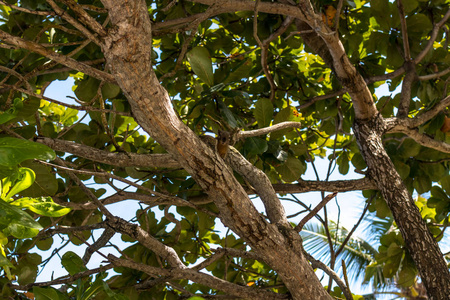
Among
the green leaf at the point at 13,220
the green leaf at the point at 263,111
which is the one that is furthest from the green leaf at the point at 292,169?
the green leaf at the point at 13,220

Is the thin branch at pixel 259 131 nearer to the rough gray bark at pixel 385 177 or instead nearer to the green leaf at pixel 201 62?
the green leaf at pixel 201 62

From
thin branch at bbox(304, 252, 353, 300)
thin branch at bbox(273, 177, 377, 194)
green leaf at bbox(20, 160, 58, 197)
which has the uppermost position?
thin branch at bbox(273, 177, 377, 194)

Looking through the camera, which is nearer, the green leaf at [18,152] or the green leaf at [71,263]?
the green leaf at [18,152]

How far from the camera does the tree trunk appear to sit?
1.58 m

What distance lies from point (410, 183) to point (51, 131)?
180 centimetres

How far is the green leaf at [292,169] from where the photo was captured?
182 cm

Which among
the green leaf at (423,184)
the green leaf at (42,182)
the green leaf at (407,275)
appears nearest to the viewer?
the green leaf at (42,182)

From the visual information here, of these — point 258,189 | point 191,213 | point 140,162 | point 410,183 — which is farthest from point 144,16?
point 410,183

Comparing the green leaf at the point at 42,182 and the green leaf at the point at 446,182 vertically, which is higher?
the green leaf at the point at 446,182

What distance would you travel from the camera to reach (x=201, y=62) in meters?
1.53

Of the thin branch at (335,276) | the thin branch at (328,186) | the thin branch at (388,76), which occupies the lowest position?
the thin branch at (335,276)

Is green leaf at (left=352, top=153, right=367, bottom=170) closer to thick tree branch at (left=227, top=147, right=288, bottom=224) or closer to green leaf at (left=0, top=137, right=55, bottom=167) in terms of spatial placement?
thick tree branch at (left=227, top=147, right=288, bottom=224)

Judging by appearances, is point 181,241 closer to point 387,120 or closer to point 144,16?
point 387,120

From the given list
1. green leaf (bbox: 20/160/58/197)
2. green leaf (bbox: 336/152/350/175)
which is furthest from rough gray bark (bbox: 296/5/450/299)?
green leaf (bbox: 20/160/58/197)
